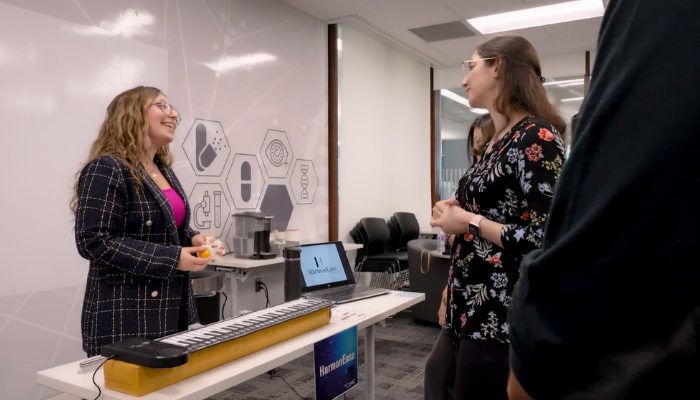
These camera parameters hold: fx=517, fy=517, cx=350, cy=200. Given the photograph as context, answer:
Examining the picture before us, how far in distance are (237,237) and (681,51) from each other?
3724 mm

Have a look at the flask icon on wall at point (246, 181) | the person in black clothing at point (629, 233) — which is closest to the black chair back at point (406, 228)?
the flask icon on wall at point (246, 181)

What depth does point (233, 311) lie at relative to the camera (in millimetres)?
3738

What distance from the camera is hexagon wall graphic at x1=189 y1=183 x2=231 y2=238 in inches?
150

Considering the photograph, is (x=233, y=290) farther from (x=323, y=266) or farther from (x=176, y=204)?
(x=176, y=204)

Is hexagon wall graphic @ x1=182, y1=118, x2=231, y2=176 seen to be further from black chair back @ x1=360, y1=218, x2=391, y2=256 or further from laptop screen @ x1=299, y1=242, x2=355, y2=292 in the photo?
black chair back @ x1=360, y1=218, x2=391, y2=256

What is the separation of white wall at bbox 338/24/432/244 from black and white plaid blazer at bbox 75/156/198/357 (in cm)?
357

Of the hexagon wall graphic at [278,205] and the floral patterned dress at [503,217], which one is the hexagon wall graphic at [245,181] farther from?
the floral patterned dress at [503,217]

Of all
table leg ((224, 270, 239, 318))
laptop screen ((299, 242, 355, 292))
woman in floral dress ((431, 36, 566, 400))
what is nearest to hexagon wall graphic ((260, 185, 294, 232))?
table leg ((224, 270, 239, 318))

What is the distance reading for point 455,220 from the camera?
140cm

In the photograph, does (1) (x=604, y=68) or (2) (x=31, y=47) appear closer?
(1) (x=604, y=68)

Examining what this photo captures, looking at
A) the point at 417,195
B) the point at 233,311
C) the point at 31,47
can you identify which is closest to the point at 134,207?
the point at 31,47

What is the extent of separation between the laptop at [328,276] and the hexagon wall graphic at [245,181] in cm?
184

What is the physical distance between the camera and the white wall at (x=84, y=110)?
8.99 feet

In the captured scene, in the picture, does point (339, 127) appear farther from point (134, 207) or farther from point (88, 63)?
point (134, 207)
